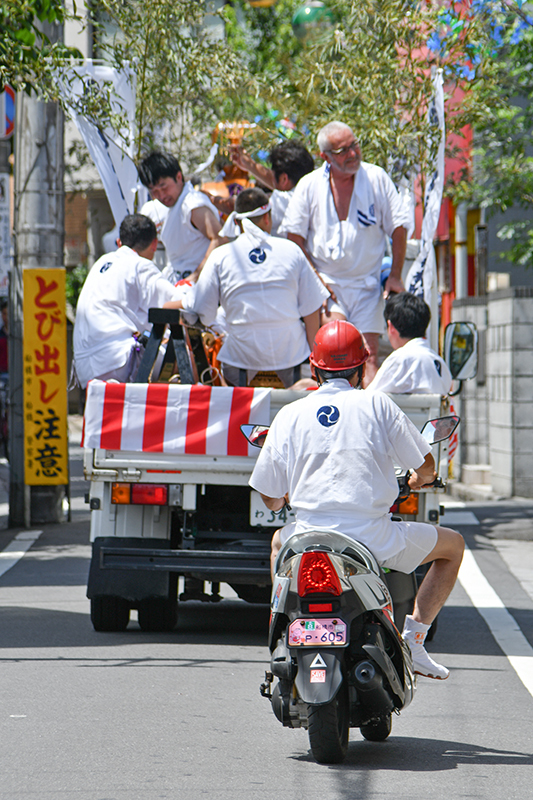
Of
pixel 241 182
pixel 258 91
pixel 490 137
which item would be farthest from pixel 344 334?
pixel 490 137

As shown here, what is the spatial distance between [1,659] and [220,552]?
4.25 ft

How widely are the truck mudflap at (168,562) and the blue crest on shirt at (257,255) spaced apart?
5.76 feet

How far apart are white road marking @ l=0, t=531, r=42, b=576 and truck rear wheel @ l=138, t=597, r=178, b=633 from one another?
7.83 feet

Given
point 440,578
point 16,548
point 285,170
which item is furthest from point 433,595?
point 16,548

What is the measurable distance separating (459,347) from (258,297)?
166 centimetres

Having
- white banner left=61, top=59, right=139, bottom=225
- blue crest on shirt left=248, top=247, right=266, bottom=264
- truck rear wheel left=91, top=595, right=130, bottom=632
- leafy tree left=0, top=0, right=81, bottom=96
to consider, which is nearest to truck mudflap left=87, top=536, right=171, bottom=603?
truck rear wheel left=91, top=595, right=130, bottom=632

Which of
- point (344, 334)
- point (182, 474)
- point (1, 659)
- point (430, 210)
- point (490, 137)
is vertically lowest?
point (1, 659)

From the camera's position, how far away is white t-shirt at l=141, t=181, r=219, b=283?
29.0ft

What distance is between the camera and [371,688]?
173 inches

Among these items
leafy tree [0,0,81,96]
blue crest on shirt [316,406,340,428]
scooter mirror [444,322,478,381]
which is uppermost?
leafy tree [0,0,81,96]

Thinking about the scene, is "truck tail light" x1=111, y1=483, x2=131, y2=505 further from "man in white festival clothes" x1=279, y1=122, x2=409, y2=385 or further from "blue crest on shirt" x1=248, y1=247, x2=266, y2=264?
"man in white festival clothes" x1=279, y1=122, x2=409, y2=385

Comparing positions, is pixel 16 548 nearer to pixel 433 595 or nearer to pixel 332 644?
pixel 433 595

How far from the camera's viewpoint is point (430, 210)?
901cm

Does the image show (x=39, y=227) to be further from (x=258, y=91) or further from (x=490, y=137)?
(x=490, y=137)
